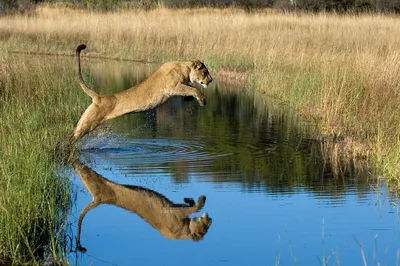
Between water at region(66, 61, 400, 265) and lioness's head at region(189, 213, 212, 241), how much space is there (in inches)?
2.6

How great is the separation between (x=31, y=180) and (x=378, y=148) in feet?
14.4

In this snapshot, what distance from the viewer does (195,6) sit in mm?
42562

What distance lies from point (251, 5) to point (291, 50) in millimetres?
24024

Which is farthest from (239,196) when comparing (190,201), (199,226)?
(199,226)

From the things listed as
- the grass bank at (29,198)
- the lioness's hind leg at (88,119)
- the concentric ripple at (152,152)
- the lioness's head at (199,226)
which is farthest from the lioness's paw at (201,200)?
the lioness's hind leg at (88,119)

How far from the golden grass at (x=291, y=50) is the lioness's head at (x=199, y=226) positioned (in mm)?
2478

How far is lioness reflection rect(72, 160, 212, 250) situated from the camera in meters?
7.40

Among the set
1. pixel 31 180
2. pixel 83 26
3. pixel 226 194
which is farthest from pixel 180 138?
pixel 83 26

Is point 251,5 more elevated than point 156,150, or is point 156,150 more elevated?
point 156,150

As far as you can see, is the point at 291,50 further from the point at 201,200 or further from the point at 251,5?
the point at 251,5

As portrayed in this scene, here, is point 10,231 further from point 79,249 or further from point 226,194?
point 226,194

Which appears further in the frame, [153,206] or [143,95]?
[143,95]

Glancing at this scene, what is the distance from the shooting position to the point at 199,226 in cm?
749

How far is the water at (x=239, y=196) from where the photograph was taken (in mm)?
6684
